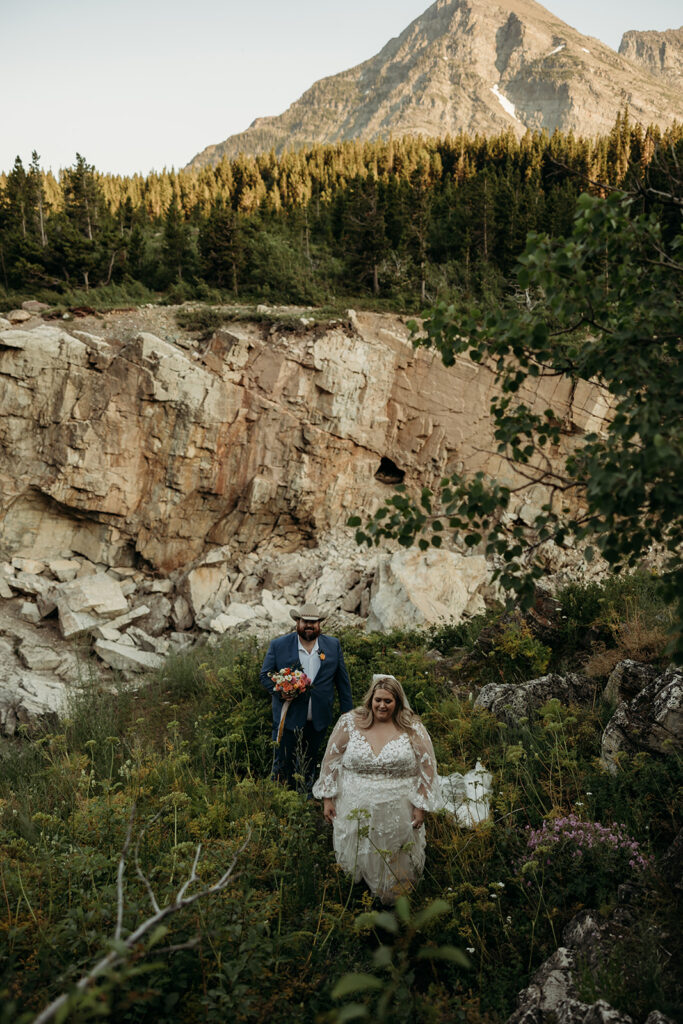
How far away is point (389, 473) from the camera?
1720 centimetres

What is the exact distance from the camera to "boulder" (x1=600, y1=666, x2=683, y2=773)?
3998mm

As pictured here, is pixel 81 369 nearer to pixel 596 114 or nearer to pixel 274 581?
pixel 274 581

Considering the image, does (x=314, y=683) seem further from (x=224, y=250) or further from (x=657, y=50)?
(x=657, y=50)

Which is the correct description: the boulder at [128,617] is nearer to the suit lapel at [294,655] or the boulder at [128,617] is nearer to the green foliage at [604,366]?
the suit lapel at [294,655]

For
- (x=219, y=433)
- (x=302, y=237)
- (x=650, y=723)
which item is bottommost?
(x=650, y=723)

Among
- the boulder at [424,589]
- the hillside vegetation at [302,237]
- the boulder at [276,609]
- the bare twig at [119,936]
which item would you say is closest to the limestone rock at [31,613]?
the boulder at [276,609]

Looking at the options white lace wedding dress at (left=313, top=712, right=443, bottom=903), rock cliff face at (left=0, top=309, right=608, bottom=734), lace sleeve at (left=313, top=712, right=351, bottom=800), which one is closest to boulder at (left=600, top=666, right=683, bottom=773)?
white lace wedding dress at (left=313, top=712, right=443, bottom=903)

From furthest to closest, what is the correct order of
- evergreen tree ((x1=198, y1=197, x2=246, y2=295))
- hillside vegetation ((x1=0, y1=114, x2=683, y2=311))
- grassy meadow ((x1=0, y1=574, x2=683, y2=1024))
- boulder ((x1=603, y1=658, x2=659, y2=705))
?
evergreen tree ((x1=198, y1=197, x2=246, y2=295))
hillside vegetation ((x1=0, y1=114, x2=683, y2=311))
boulder ((x1=603, y1=658, x2=659, y2=705))
grassy meadow ((x1=0, y1=574, x2=683, y2=1024))

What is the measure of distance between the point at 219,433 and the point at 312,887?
12093 millimetres

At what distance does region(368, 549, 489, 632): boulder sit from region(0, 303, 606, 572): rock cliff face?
3.88 m

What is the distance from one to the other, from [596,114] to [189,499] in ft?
454

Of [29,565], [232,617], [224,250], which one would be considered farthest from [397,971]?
[224,250]

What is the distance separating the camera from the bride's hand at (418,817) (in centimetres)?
377

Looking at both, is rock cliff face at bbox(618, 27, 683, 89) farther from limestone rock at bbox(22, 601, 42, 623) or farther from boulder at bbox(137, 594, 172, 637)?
limestone rock at bbox(22, 601, 42, 623)
